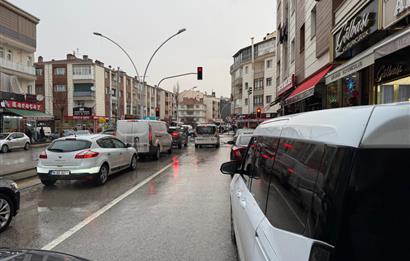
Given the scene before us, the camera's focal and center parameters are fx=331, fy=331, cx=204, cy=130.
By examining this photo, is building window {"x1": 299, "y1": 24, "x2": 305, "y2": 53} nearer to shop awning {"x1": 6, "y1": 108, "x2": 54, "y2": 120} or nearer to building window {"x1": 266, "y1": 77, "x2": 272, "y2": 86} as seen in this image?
shop awning {"x1": 6, "y1": 108, "x2": 54, "y2": 120}

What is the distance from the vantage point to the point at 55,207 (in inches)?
287

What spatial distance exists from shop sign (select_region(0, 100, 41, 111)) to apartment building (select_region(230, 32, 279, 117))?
33.3m

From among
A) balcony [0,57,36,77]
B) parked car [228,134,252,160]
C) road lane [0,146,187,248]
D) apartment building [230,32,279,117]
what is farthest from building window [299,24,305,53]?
apartment building [230,32,279,117]

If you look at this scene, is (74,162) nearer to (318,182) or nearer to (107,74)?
(318,182)

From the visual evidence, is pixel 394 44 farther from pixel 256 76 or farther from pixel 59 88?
pixel 59 88

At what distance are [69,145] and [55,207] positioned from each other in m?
2.95

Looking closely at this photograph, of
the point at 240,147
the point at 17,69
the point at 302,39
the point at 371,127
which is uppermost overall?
the point at 17,69

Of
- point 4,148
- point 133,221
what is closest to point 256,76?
point 4,148

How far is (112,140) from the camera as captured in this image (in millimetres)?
11766

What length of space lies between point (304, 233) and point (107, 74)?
232ft

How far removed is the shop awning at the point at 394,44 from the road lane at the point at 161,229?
14.6 ft

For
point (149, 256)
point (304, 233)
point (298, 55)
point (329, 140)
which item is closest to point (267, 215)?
point (304, 233)

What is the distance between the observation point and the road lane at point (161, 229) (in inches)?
180

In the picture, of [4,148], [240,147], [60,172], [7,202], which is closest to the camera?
[7,202]
